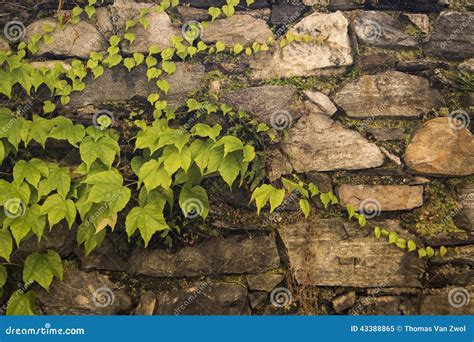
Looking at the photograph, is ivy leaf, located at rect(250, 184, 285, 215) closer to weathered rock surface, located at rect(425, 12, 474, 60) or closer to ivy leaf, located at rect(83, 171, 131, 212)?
ivy leaf, located at rect(83, 171, 131, 212)

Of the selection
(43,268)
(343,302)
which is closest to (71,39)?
(43,268)

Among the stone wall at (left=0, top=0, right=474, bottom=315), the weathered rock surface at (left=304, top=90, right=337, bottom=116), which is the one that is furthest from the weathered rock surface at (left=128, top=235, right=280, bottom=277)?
the weathered rock surface at (left=304, top=90, right=337, bottom=116)

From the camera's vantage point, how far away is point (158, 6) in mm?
3445

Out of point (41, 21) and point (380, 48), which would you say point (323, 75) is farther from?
point (41, 21)

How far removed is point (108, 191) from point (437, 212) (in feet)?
7.78

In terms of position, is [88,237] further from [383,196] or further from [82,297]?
[383,196]

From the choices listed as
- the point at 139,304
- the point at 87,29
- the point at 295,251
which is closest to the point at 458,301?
the point at 295,251

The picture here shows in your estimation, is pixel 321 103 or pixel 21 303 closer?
pixel 21 303

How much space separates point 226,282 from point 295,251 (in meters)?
0.55

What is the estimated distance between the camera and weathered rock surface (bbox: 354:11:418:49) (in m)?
3.45

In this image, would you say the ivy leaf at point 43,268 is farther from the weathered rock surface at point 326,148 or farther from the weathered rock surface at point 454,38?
the weathered rock surface at point 454,38

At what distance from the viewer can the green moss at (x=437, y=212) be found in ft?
10.5

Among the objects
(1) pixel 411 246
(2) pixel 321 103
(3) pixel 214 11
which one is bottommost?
(1) pixel 411 246

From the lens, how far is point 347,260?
10.4 ft
